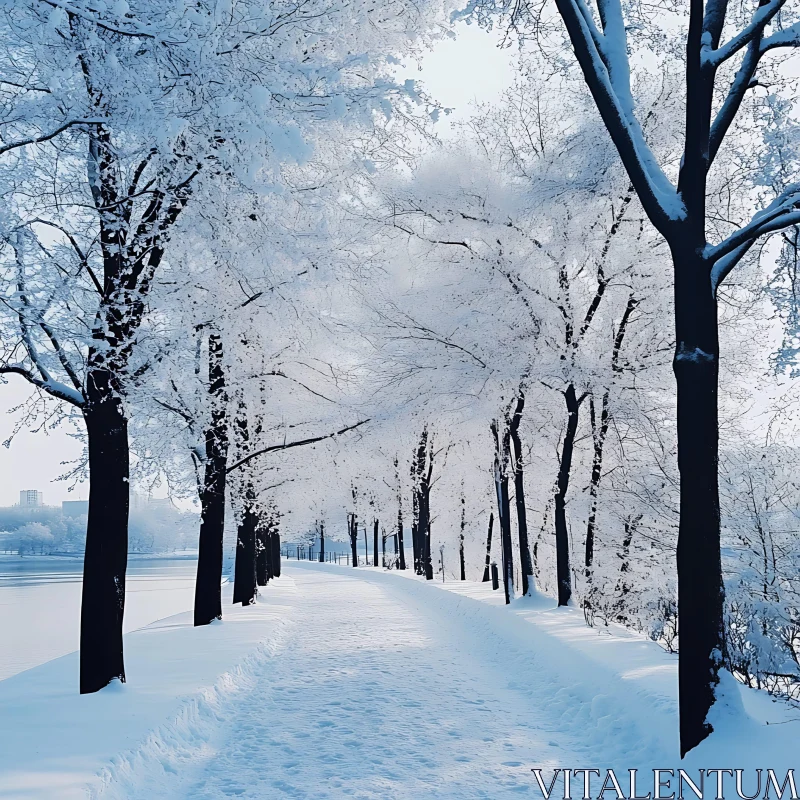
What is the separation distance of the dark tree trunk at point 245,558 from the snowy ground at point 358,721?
690cm

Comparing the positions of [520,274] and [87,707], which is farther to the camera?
[520,274]

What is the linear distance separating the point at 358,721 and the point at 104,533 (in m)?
3.89

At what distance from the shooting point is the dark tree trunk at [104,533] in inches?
343

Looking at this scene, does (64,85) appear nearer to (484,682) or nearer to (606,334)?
(484,682)

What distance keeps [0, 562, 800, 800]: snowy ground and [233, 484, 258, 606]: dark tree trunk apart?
22.7 feet

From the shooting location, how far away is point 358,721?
27.2 feet

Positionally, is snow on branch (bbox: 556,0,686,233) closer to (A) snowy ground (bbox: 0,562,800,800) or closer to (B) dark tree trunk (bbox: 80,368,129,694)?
(A) snowy ground (bbox: 0,562,800,800)

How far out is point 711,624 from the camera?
6266 mm

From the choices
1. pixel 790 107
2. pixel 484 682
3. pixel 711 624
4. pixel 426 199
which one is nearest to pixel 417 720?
pixel 484 682

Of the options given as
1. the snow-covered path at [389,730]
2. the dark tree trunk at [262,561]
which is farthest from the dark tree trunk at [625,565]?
the dark tree trunk at [262,561]

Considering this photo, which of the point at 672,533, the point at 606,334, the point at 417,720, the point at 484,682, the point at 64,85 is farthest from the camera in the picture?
the point at 606,334

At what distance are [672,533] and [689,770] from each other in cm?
920

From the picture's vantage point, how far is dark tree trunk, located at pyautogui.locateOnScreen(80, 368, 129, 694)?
8.72 meters

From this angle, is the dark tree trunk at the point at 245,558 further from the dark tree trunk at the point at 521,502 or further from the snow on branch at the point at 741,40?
the snow on branch at the point at 741,40
